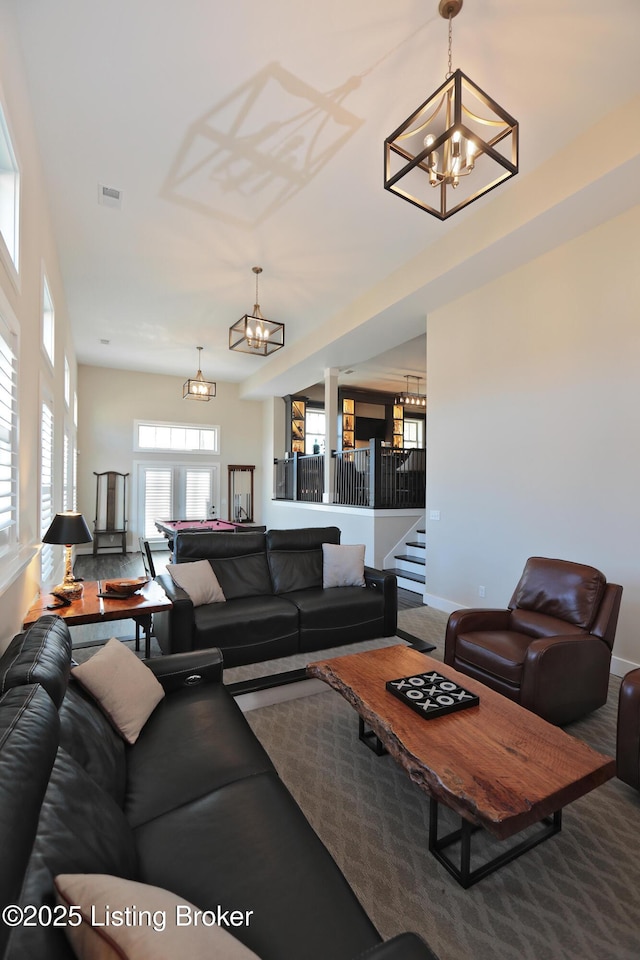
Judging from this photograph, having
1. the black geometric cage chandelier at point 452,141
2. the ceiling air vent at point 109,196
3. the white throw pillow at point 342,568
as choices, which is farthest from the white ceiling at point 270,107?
the white throw pillow at point 342,568

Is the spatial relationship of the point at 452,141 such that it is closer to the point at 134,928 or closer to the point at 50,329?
the point at 134,928

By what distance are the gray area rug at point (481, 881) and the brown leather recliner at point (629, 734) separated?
0.46 feet

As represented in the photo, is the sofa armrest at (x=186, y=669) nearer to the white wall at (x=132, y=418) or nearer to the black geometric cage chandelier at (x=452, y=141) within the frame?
the black geometric cage chandelier at (x=452, y=141)

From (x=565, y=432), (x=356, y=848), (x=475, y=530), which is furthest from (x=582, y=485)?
(x=356, y=848)

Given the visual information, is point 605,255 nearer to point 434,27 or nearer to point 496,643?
point 434,27

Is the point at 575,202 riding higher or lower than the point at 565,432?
higher

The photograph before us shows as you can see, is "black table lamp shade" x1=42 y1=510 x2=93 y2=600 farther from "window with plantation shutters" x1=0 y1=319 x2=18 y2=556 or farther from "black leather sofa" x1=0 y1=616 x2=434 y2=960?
"black leather sofa" x1=0 y1=616 x2=434 y2=960

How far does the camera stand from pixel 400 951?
89cm

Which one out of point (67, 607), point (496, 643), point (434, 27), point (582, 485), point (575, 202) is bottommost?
point (496, 643)

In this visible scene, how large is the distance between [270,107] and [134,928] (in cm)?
397

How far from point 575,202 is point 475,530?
9.94ft

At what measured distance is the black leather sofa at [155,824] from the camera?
2.79 feet

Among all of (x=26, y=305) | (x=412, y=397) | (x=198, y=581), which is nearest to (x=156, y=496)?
(x=412, y=397)

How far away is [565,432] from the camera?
12.7ft
